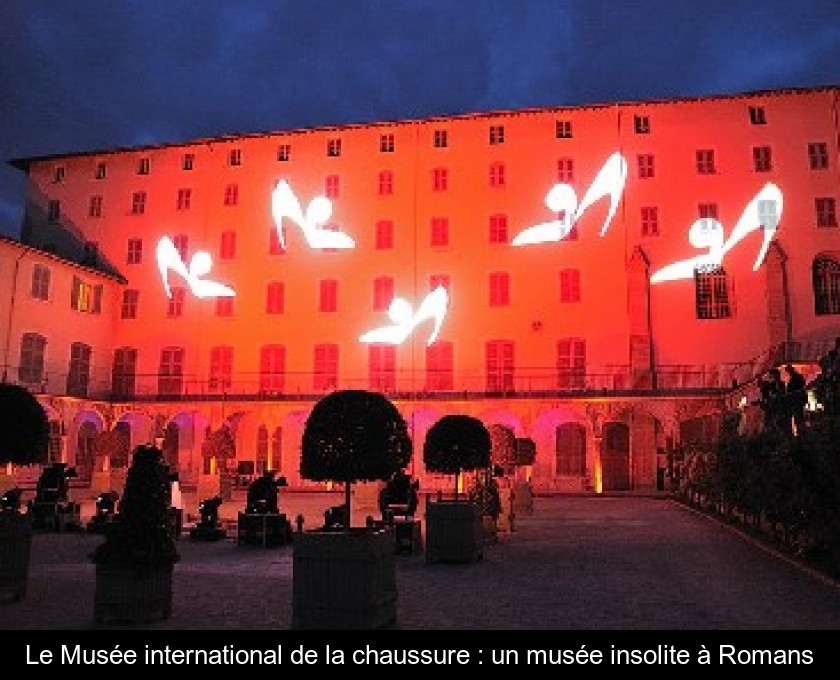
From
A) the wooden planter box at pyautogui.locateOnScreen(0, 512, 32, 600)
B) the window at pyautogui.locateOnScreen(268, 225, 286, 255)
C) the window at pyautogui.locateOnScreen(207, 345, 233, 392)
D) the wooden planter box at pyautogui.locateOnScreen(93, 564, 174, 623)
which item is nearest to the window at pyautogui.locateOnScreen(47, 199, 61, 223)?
the window at pyautogui.locateOnScreen(207, 345, 233, 392)

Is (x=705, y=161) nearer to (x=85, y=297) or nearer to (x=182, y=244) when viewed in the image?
(x=182, y=244)

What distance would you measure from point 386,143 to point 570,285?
10144mm

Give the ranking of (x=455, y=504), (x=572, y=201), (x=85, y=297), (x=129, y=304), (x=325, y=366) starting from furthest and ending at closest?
(x=129, y=304) < (x=85, y=297) < (x=325, y=366) < (x=572, y=201) < (x=455, y=504)

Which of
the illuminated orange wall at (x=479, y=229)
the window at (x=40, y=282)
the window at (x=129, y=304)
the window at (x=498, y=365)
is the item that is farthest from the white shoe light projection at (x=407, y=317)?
the window at (x=40, y=282)

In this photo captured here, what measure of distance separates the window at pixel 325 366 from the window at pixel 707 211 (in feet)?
51.5

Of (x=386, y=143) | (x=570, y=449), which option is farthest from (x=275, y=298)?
(x=570, y=449)

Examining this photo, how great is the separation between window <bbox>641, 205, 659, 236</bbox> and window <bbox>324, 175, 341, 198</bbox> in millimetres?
12912

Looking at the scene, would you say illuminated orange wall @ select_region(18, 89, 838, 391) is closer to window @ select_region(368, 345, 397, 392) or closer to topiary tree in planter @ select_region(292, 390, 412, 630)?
window @ select_region(368, 345, 397, 392)

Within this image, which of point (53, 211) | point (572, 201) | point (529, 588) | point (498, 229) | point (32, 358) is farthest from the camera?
point (53, 211)

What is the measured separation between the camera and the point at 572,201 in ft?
Result: 101

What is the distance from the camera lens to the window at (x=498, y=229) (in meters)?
31.6

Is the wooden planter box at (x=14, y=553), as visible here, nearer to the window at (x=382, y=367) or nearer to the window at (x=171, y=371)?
the window at (x=382, y=367)

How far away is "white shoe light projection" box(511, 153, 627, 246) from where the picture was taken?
3064 cm

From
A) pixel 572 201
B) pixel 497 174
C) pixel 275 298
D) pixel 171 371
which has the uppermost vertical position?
pixel 497 174
